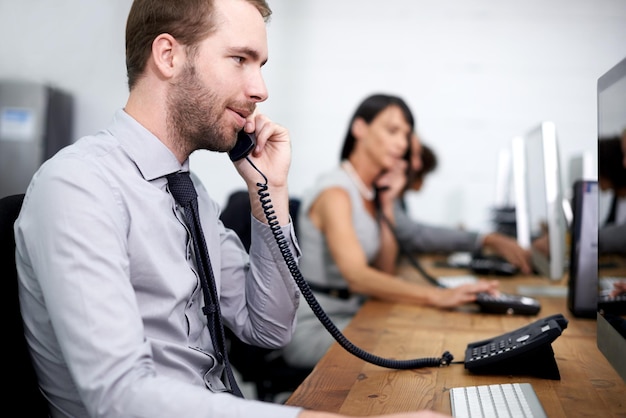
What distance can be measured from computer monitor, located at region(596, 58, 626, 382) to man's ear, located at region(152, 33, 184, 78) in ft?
2.33

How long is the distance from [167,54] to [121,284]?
448 millimetres

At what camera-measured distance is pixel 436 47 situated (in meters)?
5.06

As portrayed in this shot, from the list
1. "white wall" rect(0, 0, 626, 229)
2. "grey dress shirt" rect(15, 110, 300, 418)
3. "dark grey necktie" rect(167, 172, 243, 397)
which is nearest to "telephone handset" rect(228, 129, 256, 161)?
"grey dress shirt" rect(15, 110, 300, 418)

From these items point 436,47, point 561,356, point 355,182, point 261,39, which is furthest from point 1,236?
point 436,47

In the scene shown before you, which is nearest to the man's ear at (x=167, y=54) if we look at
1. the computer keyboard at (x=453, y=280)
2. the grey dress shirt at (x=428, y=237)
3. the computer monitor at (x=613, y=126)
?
the computer monitor at (x=613, y=126)

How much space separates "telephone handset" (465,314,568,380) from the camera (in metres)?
1.24

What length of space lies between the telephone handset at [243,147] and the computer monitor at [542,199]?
869 millimetres

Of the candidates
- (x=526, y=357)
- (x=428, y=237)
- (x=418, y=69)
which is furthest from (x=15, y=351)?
(x=418, y=69)

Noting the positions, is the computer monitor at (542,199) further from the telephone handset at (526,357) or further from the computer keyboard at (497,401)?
the computer keyboard at (497,401)

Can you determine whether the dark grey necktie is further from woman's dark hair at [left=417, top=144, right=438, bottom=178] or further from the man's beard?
woman's dark hair at [left=417, top=144, right=438, bottom=178]

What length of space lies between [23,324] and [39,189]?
23 centimetres

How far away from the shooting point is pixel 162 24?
1.21 metres

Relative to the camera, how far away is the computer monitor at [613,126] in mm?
1042

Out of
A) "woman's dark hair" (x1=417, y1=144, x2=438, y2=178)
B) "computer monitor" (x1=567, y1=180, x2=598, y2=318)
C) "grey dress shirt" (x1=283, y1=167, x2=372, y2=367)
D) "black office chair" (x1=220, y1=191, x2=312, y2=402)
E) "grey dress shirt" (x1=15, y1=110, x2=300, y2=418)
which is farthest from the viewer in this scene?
"woman's dark hair" (x1=417, y1=144, x2=438, y2=178)
